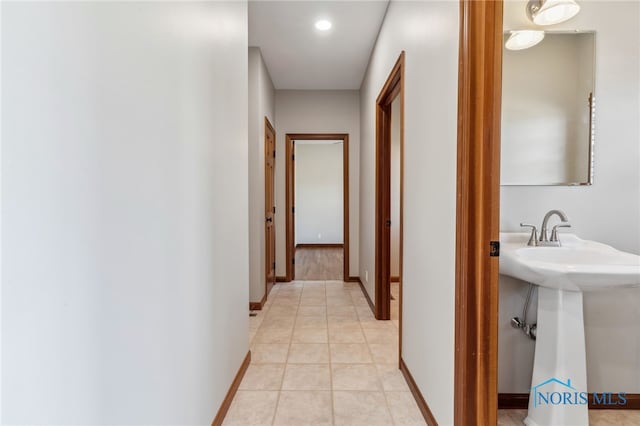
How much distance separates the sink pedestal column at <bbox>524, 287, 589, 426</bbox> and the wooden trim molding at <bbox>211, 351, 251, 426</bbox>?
60.2 inches

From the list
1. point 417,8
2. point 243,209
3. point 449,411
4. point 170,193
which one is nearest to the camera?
point 170,193

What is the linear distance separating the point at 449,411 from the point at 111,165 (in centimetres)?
155

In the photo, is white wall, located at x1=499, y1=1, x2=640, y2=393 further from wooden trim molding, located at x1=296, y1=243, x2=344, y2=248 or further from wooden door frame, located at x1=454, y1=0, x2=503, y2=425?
wooden trim molding, located at x1=296, y1=243, x2=344, y2=248

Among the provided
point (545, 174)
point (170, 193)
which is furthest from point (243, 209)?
point (545, 174)

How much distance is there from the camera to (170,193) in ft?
3.64

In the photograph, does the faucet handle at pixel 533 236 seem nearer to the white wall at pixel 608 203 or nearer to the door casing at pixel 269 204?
the white wall at pixel 608 203

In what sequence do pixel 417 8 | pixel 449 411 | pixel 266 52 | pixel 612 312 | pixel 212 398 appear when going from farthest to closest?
1. pixel 266 52
2. pixel 417 8
3. pixel 612 312
4. pixel 212 398
5. pixel 449 411

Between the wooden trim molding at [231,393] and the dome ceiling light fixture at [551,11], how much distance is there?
260 centimetres

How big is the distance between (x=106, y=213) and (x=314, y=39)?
2968mm

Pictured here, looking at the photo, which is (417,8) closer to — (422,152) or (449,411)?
(422,152)

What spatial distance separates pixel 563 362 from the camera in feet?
4.84

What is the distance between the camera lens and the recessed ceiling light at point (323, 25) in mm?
2865

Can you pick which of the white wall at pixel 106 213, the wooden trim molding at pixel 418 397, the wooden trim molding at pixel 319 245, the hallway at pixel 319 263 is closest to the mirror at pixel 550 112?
the wooden trim molding at pixel 418 397

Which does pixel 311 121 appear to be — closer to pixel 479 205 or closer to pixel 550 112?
pixel 550 112
